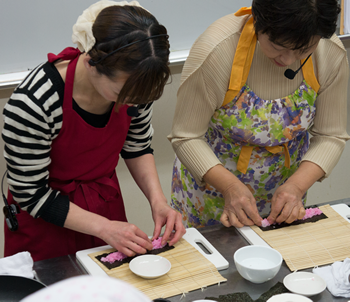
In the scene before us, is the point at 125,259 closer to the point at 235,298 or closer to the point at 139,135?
the point at 235,298

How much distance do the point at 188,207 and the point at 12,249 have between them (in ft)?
2.38

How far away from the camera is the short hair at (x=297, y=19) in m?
1.19

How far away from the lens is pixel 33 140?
1189 millimetres

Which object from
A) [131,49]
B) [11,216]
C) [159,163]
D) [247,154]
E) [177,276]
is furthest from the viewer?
[159,163]

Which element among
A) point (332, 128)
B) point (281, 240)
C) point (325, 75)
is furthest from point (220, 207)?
point (325, 75)

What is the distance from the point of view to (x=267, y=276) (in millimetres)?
1114

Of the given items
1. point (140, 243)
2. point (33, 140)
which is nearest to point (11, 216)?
point (33, 140)

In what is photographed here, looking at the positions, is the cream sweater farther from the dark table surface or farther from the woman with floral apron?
the dark table surface

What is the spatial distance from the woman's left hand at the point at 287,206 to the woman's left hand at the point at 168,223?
0.32 meters

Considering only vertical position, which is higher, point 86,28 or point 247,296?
point 86,28

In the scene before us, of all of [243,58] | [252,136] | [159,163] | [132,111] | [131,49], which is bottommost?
[159,163]

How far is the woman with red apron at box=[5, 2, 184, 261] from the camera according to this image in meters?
1.25

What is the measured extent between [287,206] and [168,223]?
16.5 inches

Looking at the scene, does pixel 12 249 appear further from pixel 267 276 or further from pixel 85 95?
pixel 267 276
